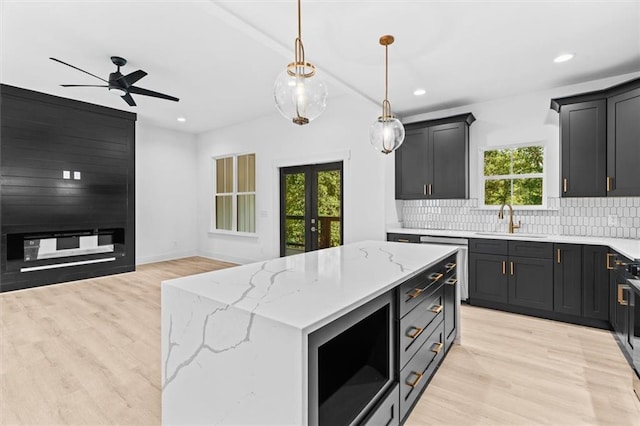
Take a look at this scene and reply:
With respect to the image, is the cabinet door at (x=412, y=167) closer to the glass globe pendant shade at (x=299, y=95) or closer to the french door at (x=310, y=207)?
Result: the french door at (x=310, y=207)

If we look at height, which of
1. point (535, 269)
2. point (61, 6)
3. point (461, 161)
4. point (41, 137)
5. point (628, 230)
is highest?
point (61, 6)

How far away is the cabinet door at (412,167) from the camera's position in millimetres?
4738

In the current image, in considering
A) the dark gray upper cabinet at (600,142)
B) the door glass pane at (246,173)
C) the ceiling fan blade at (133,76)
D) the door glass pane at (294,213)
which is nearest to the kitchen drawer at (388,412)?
the dark gray upper cabinet at (600,142)

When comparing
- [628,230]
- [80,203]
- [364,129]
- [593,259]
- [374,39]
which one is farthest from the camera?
[80,203]

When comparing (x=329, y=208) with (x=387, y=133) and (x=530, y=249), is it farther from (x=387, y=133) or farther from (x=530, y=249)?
(x=530, y=249)

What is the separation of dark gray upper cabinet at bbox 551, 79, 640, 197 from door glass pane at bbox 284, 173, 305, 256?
3836 millimetres

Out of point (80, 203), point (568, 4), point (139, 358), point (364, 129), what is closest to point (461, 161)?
point (364, 129)

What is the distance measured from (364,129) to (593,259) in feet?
10.6

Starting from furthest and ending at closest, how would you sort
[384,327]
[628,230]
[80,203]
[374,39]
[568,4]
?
[80,203] → [628,230] → [374,39] → [568,4] → [384,327]

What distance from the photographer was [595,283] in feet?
10.8

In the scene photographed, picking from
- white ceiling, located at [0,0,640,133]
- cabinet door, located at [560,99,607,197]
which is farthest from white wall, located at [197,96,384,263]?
cabinet door, located at [560,99,607,197]

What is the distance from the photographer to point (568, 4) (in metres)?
2.45

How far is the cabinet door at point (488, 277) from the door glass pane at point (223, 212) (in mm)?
5163

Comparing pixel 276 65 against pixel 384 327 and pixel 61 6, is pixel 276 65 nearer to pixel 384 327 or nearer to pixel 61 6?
pixel 61 6
